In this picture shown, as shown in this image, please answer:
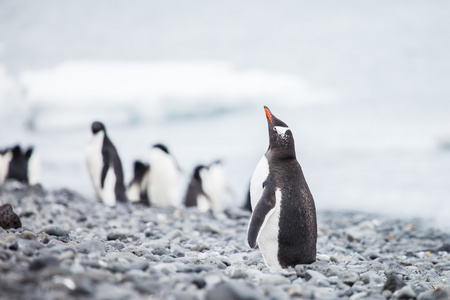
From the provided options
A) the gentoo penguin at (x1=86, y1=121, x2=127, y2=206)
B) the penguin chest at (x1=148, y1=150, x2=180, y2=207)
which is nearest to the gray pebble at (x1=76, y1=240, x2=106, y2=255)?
the gentoo penguin at (x1=86, y1=121, x2=127, y2=206)

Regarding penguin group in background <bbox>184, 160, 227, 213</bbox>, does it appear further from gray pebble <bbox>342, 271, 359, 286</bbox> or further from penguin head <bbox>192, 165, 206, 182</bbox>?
gray pebble <bbox>342, 271, 359, 286</bbox>

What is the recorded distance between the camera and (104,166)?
814 cm

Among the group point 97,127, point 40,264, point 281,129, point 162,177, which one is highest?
point 97,127

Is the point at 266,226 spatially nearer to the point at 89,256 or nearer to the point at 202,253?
the point at 202,253

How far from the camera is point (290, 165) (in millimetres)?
3506

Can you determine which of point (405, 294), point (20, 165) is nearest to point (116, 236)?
point (405, 294)

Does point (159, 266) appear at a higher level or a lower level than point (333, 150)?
lower

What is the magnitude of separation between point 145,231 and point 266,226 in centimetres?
166

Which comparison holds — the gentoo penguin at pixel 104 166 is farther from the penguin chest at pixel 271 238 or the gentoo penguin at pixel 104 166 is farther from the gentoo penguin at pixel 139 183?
the penguin chest at pixel 271 238

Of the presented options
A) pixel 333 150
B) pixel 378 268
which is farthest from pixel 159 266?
pixel 333 150

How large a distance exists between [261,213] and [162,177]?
240 inches

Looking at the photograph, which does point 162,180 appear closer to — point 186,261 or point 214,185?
point 214,185

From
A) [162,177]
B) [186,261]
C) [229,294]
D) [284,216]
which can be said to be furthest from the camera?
[162,177]

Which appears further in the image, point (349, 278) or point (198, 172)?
point (198, 172)
